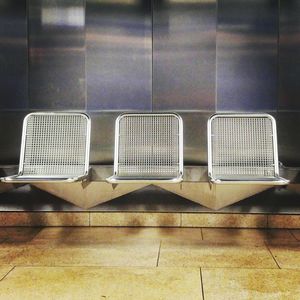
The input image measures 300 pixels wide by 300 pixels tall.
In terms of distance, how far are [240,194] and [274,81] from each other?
128 centimetres

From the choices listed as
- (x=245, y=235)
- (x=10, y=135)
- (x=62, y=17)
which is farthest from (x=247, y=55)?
(x=10, y=135)

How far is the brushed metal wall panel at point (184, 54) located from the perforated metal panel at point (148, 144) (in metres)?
0.29

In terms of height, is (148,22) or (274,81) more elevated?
(148,22)

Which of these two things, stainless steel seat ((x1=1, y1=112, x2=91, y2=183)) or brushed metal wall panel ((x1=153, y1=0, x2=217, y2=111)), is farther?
brushed metal wall panel ((x1=153, y1=0, x2=217, y2=111))

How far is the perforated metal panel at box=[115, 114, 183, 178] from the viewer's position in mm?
4031

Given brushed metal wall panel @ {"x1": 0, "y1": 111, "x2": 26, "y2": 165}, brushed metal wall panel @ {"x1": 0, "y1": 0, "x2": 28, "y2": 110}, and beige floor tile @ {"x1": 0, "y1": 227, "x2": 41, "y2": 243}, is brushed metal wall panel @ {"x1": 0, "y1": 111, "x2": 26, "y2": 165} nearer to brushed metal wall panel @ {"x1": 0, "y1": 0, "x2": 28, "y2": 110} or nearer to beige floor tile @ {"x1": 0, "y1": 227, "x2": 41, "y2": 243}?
brushed metal wall panel @ {"x1": 0, "y1": 0, "x2": 28, "y2": 110}

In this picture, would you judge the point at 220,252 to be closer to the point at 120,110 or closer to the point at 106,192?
the point at 106,192

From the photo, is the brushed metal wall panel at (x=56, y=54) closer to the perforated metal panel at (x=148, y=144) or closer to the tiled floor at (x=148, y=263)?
the perforated metal panel at (x=148, y=144)

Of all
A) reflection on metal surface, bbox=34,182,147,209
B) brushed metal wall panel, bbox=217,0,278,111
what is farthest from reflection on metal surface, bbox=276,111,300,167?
reflection on metal surface, bbox=34,182,147,209

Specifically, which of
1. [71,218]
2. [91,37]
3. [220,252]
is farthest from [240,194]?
[91,37]

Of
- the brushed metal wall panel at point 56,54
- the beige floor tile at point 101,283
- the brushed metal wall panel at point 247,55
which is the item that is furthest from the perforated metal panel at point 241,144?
the brushed metal wall panel at point 56,54

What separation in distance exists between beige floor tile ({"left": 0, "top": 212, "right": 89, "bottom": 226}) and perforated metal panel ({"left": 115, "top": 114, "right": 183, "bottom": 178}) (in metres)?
0.75

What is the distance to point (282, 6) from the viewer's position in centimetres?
414

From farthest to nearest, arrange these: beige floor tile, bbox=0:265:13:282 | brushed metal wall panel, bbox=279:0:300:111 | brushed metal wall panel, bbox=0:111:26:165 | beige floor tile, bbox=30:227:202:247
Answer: brushed metal wall panel, bbox=0:111:26:165
brushed metal wall panel, bbox=279:0:300:111
beige floor tile, bbox=30:227:202:247
beige floor tile, bbox=0:265:13:282
